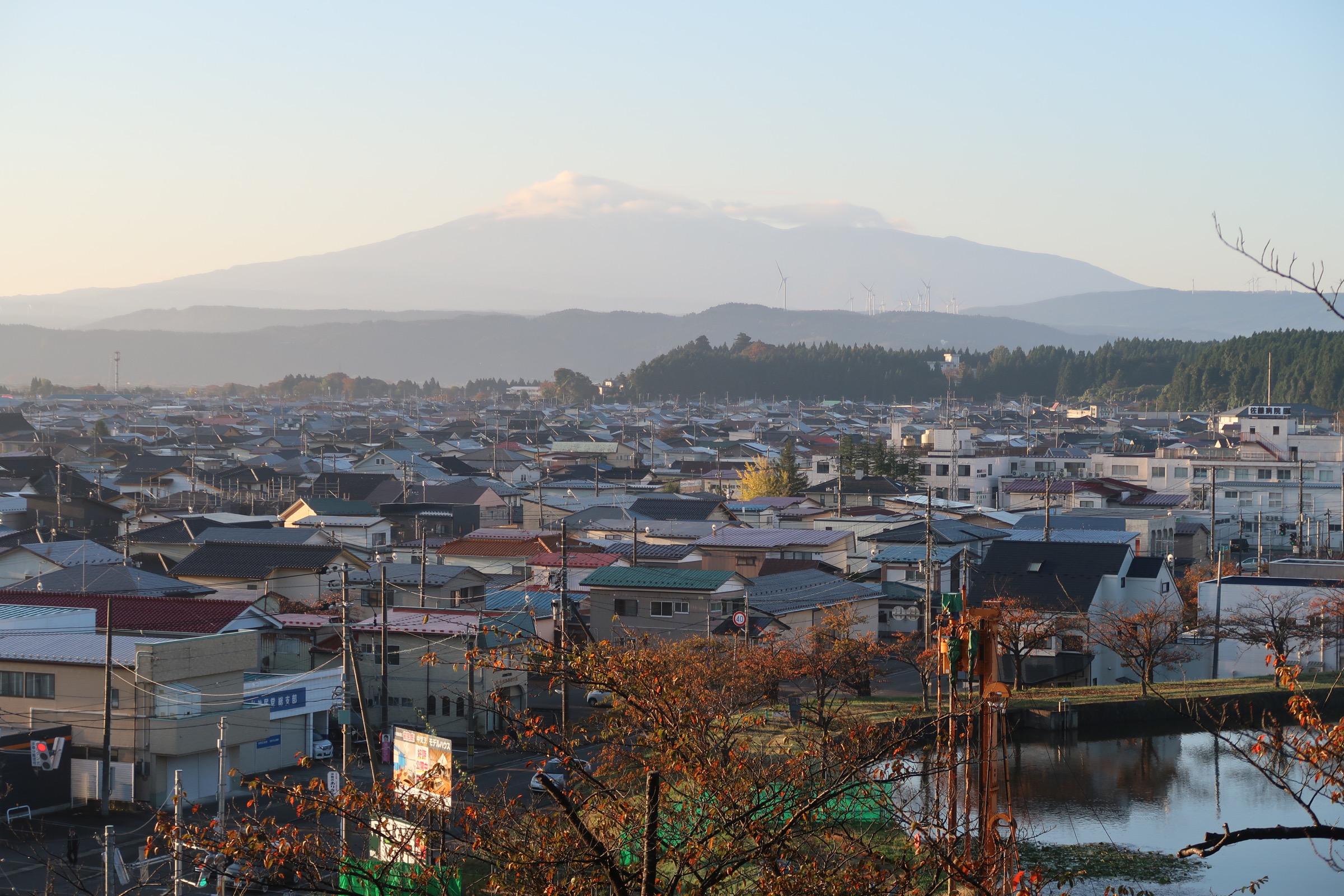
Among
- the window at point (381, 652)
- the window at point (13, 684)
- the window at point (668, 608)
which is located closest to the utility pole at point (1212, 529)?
the window at point (668, 608)

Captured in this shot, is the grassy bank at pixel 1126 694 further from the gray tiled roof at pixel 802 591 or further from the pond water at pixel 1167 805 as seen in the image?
the gray tiled roof at pixel 802 591

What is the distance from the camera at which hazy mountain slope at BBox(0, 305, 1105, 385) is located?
164375 millimetres

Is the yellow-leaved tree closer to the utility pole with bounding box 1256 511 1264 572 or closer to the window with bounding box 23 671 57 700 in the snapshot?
the utility pole with bounding box 1256 511 1264 572

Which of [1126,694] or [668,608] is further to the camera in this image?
[668,608]

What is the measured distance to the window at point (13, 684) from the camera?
11.8 metres

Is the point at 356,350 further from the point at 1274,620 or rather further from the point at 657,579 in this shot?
the point at 1274,620

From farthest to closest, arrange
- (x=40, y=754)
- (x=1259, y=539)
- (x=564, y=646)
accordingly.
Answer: (x=1259, y=539)
(x=40, y=754)
(x=564, y=646)

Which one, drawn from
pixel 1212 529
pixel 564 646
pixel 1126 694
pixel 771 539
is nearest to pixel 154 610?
pixel 771 539

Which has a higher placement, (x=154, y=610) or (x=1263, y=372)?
(x=1263, y=372)

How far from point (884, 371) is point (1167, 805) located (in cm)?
8511

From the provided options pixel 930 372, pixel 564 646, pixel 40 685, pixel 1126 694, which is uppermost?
pixel 930 372

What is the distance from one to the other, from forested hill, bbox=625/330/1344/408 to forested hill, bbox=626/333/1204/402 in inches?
A: 2.9

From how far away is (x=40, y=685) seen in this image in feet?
38.5

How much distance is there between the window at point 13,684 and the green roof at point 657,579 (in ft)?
22.3
